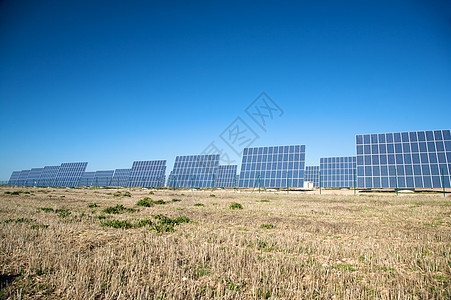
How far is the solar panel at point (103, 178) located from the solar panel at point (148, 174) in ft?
39.6

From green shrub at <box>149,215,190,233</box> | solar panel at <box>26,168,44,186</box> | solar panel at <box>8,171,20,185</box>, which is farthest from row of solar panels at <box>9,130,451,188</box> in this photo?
green shrub at <box>149,215,190,233</box>

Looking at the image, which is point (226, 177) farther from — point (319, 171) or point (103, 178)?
point (103, 178)

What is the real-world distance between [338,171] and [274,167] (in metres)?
20.7

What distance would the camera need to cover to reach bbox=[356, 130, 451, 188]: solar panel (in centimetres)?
3005

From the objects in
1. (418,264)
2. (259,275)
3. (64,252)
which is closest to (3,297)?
(64,252)

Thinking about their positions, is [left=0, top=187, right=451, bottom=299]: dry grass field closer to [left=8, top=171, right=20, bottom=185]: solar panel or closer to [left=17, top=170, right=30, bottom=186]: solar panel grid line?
[left=17, top=170, right=30, bottom=186]: solar panel grid line

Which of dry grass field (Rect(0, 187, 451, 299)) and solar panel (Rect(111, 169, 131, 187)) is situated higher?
solar panel (Rect(111, 169, 131, 187))

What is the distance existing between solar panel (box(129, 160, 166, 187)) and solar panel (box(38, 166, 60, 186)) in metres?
34.4

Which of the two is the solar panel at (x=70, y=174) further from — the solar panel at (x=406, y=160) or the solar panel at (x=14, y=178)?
the solar panel at (x=406, y=160)

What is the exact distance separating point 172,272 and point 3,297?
246 centimetres

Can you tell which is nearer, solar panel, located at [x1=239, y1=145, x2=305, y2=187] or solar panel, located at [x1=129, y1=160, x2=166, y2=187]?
solar panel, located at [x1=239, y1=145, x2=305, y2=187]

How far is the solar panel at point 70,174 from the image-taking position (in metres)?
75.2

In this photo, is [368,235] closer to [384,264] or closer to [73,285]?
[384,264]

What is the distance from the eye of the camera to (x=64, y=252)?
5.41 m
